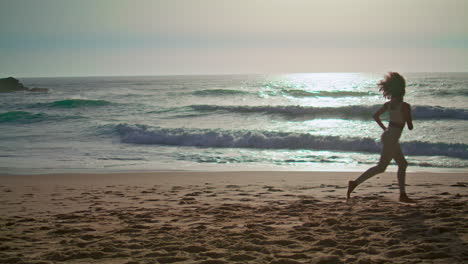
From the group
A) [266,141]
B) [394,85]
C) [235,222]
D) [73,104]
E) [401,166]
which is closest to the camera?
[235,222]

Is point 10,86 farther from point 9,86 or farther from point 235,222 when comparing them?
point 235,222

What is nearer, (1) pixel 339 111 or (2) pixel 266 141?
(2) pixel 266 141

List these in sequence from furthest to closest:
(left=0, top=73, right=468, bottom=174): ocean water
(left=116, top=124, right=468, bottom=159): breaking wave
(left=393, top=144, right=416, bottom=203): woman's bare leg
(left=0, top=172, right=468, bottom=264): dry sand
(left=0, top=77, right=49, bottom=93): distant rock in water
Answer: (left=0, top=77, right=49, bottom=93): distant rock in water < (left=116, top=124, right=468, bottom=159): breaking wave < (left=0, top=73, right=468, bottom=174): ocean water < (left=393, top=144, right=416, bottom=203): woman's bare leg < (left=0, top=172, right=468, bottom=264): dry sand

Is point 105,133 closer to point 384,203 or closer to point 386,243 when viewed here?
point 384,203

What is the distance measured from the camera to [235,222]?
4707mm

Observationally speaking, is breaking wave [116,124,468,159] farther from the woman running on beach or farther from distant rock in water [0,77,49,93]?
distant rock in water [0,77,49,93]

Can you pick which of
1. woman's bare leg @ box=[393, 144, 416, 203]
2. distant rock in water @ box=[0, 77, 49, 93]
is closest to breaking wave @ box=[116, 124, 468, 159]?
woman's bare leg @ box=[393, 144, 416, 203]

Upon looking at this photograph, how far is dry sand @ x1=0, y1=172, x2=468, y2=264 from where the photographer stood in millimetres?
3586

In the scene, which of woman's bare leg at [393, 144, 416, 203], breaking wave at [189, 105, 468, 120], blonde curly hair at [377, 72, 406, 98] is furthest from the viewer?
breaking wave at [189, 105, 468, 120]

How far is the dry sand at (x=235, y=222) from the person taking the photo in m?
3.59

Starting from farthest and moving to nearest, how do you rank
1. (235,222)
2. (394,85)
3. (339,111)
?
(339,111) < (394,85) < (235,222)

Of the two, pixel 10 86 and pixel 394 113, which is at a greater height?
pixel 10 86

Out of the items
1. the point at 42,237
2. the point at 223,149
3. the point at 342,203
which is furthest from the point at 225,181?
the point at 223,149

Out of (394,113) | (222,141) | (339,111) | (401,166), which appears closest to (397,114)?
(394,113)
